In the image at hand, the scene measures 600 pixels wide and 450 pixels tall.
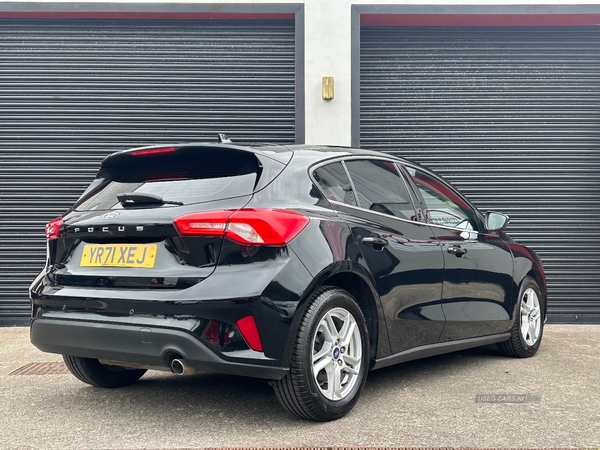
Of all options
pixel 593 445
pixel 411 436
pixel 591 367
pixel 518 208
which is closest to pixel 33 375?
pixel 411 436

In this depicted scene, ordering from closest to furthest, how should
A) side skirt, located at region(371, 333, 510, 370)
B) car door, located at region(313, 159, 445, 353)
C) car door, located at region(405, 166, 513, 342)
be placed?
car door, located at region(313, 159, 445, 353) → side skirt, located at region(371, 333, 510, 370) → car door, located at region(405, 166, 513, 342)

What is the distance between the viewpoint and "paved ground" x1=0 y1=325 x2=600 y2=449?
11.5 ft

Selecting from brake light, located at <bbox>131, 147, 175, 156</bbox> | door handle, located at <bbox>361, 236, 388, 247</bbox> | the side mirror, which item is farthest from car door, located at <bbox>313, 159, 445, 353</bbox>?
the side mirror

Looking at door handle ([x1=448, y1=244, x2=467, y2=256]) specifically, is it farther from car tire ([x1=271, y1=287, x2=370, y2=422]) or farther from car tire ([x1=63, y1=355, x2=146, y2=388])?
car tire ([x1=63, y1=355, x2=146, y2=388])

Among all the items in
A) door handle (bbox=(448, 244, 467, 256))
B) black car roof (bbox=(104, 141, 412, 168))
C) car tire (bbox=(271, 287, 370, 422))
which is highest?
black car roof (bbox=(104, 141, 412, 168))

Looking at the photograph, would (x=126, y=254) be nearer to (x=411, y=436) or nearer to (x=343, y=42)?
(x=411, y=436)

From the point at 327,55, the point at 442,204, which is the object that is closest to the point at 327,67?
the point at 327,55

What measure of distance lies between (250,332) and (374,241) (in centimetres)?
110

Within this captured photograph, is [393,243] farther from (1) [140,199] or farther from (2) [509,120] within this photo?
(2) [509,120]

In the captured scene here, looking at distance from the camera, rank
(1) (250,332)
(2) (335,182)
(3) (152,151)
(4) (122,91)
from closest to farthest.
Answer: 1. (1) (250,332)
2. (3) (152,151)
3. (2) (335,182)
4. (4) (122,91)

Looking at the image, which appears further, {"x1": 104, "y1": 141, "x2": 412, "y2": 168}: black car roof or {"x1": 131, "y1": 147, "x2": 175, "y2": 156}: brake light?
{"x1": 131, "y1": 147, "x2": 175, "y2": 156}: brake light

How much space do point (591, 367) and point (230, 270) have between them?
347cm

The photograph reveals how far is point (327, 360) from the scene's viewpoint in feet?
12.4

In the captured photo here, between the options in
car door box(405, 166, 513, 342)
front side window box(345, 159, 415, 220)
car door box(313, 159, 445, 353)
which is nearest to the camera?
car door box(313, 159, 445, 353)
